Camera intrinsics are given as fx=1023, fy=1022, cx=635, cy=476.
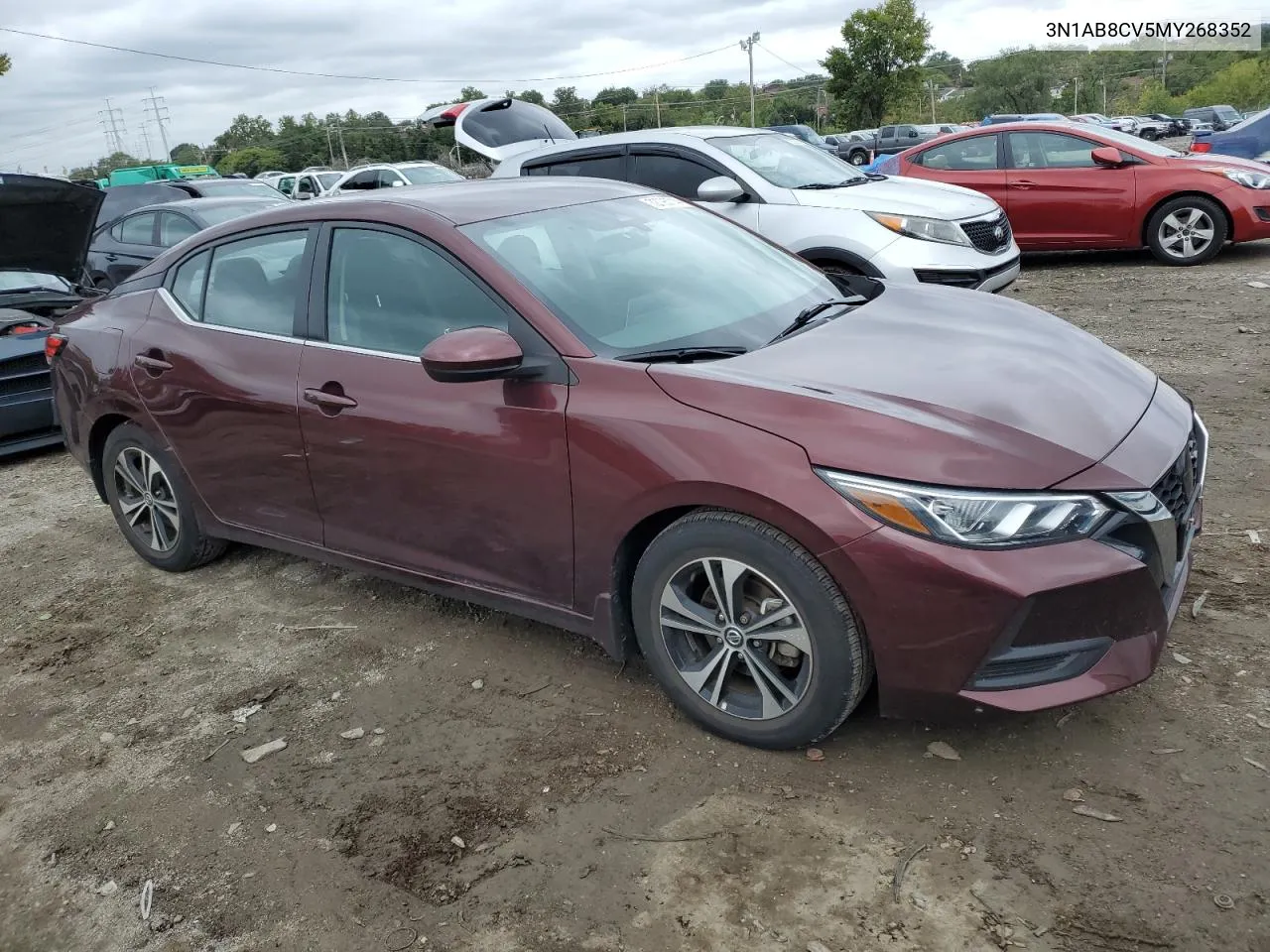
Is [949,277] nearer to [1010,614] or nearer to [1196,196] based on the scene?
[1196,196]

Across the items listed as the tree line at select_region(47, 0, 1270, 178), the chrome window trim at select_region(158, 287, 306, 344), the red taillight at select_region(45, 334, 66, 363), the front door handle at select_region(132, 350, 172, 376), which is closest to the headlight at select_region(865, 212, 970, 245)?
the chrome window trim at select_region(158, 287, 306, 344)

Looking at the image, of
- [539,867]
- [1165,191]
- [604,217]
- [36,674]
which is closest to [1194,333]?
[1165,191]

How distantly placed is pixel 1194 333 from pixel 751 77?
62.7 metres

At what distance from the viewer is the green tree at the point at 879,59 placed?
54062mm

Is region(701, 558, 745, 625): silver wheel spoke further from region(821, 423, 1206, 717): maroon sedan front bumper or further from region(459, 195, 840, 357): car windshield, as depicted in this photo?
region(459, 195, 840, 357): car windshield

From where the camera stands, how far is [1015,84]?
78.8 m

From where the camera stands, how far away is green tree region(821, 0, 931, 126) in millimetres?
54062

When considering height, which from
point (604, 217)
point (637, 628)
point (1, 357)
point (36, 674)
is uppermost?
point (604, 217)

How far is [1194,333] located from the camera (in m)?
7.41

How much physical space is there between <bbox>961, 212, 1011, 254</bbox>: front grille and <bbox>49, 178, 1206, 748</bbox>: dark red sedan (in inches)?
159

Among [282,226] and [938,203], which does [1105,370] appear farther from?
[938,203]

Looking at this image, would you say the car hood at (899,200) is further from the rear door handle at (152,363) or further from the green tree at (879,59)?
the green tree at (879,59)

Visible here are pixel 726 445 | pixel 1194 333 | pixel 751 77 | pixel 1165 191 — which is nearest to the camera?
pixel 726 445

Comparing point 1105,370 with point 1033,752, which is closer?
point 1033,752
